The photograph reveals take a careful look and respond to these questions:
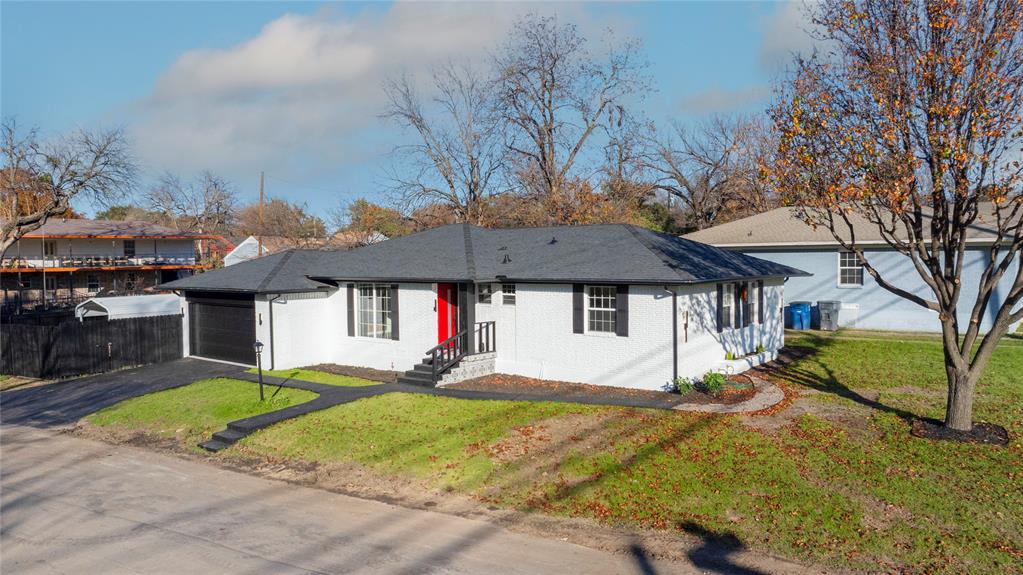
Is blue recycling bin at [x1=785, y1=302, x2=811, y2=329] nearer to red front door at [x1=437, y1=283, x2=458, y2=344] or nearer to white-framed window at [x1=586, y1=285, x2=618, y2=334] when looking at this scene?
white-framed window at [x1=586, y1=285, x2=618, y2=334]

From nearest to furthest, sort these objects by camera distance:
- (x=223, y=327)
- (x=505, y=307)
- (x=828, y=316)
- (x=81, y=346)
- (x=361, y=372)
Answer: (x=505, y=307) < (x=361, y=372) < (x=81, y=346) < (x=223, y=327) < (x=828, y=316)

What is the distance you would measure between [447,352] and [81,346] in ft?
38.6

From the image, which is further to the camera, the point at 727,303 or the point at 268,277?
the point at 268,277

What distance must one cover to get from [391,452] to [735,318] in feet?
34.2

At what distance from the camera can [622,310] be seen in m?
15.8

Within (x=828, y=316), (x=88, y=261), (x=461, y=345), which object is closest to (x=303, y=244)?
(x=88, y=261)

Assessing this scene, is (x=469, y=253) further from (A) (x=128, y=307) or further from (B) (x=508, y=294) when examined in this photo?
(A) (x=128, y=307)

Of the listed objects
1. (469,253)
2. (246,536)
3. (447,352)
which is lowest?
(246,536)

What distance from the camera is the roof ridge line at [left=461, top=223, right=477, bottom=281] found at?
17781 millimetres

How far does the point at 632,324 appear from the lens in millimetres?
15648

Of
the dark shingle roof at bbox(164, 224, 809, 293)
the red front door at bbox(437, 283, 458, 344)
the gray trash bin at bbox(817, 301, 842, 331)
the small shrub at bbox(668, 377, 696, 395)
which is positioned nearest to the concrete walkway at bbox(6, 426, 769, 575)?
the small shrub at bbox(668, 377, 696, 395)

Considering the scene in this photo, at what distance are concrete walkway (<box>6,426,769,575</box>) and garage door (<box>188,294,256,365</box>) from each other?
8903 millimetres

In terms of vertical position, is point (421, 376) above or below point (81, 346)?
below

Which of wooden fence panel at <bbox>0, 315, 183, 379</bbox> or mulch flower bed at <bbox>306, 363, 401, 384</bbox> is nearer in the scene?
mulch flower bed at <bbox>306, 363, 401, 384</bbox>
